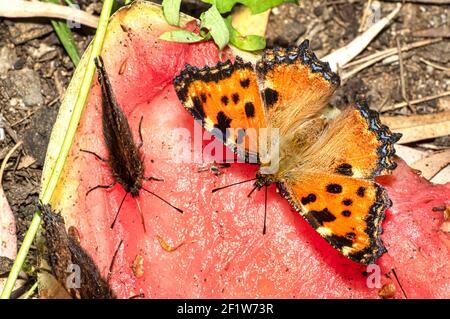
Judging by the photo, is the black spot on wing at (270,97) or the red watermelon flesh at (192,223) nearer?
the red watermelon flesh at (192,223)

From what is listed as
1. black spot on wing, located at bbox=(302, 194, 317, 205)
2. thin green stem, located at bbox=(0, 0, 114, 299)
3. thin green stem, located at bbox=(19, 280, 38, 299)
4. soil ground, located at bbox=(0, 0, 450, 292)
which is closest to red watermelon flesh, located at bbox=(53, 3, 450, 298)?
thin green stem, located at bbox=(0, 0, 114, 299)

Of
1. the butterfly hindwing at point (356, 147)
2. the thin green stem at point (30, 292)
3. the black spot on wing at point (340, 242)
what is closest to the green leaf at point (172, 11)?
the butterfly hindwing at point (356, 147)

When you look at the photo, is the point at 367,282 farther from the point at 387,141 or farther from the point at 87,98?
the point at 87,98

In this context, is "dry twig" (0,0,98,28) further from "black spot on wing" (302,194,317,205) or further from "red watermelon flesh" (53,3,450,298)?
"black spot on wing" (302,194,317,205)

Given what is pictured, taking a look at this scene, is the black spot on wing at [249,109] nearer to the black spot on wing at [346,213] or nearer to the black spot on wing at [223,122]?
the black spot on wing at [223,122]

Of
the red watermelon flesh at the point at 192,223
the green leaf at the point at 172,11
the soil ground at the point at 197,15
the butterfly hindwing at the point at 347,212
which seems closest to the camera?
the butterfly hindwing at the point at 347,212

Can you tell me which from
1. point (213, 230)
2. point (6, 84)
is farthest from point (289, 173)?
point (6, 84)

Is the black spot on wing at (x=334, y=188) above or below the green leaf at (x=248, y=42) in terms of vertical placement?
below

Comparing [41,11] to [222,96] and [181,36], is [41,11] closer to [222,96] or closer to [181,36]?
[181,36]
